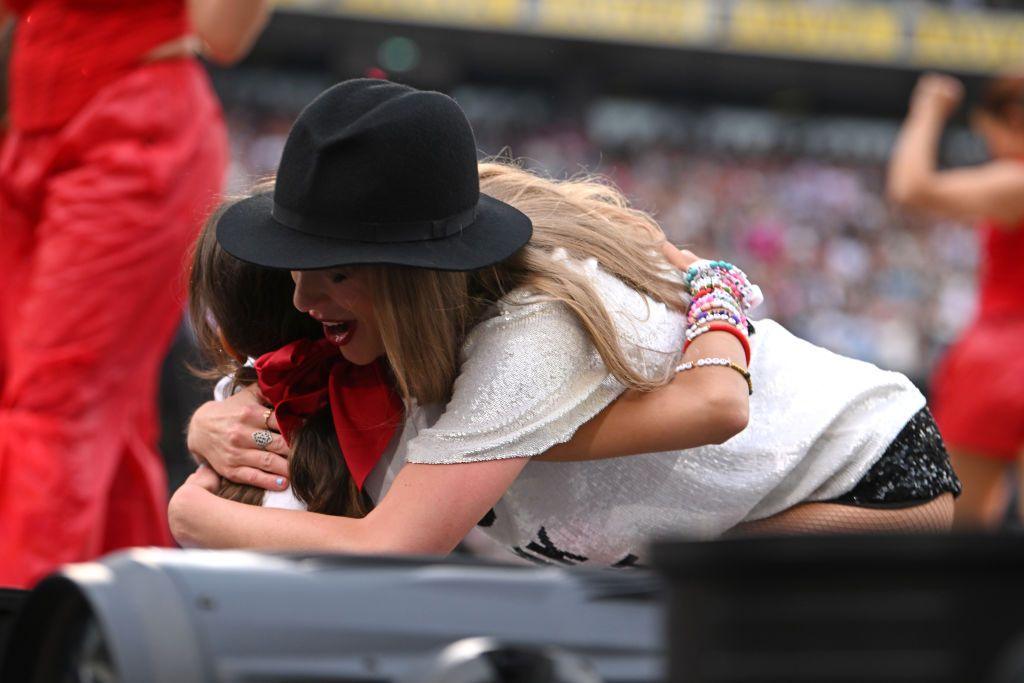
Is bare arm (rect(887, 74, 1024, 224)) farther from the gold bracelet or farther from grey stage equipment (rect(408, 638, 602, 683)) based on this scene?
grey stage equipment (rect(408, 638, 602, 683))

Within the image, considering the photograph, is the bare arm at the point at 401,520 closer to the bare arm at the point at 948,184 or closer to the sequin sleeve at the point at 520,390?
the sequin sleeve at the point at 520,390

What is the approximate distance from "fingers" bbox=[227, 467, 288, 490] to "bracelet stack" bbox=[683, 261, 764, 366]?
512 mm

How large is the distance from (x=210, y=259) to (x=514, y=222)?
1.27 feet

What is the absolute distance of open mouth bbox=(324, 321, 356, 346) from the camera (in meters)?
1.62

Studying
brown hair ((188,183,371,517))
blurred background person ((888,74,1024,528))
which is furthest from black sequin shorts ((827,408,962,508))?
blurred background person ((888,74,1024,528))

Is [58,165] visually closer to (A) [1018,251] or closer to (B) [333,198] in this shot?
(B) [333,198]

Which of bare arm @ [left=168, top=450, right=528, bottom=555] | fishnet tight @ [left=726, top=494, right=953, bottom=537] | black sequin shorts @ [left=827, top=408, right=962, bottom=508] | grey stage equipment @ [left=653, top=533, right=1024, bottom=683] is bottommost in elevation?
fishnet tight @ [left=726, top=494, right=953, bottom=537]

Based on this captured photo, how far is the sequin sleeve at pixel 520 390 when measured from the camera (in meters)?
1.54

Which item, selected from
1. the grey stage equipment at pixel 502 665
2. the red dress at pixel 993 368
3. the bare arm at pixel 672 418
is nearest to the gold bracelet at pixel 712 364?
the bare arm at pixel 672 418

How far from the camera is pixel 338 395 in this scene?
170 centimetres

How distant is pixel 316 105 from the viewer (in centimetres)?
154

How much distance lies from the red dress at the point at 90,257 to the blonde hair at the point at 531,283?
91 centimetres

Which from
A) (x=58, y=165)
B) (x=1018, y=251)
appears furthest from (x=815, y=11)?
(x=58, y=165)

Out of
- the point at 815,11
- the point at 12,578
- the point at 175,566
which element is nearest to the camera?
the point at 175,566
